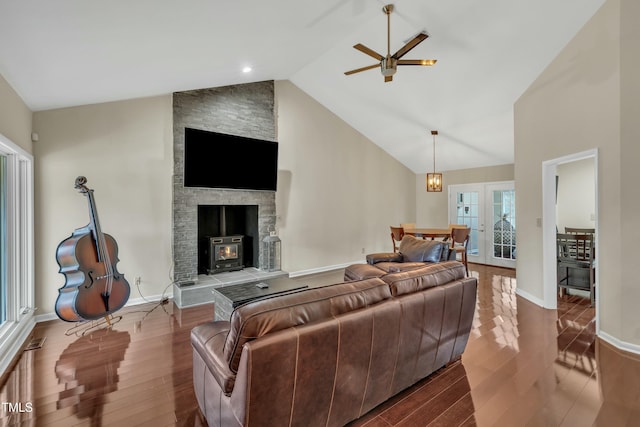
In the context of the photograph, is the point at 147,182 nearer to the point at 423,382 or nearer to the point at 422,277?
the point at 422,277

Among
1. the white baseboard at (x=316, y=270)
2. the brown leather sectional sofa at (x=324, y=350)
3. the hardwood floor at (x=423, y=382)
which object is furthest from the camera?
the white baseboard at (x=316, y=270)

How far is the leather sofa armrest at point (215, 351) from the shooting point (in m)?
1.45

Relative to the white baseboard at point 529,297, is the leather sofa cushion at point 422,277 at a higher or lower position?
higher

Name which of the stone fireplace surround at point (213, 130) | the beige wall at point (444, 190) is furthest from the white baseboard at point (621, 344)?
the stone fireplace surround at point (213, 130)

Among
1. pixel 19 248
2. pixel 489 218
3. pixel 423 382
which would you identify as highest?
pixel 489 218

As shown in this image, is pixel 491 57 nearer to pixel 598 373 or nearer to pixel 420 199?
pixel 598 373

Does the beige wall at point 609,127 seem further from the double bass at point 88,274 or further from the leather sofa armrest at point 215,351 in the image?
the double bass at point 88,274

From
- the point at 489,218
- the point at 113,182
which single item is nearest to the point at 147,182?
the point at 113,182

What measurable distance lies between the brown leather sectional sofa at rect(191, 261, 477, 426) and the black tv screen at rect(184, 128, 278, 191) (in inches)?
119

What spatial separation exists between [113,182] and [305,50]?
3.18 m

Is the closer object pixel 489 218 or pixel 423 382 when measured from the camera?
pixel 423 382

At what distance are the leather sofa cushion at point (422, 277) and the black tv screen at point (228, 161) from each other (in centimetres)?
342

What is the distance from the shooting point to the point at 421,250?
170 inches

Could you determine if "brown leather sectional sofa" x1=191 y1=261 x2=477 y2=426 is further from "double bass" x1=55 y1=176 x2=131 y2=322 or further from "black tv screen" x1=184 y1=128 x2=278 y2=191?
"black tv screen" x1=184 y1=128 x2=278 y2=191
